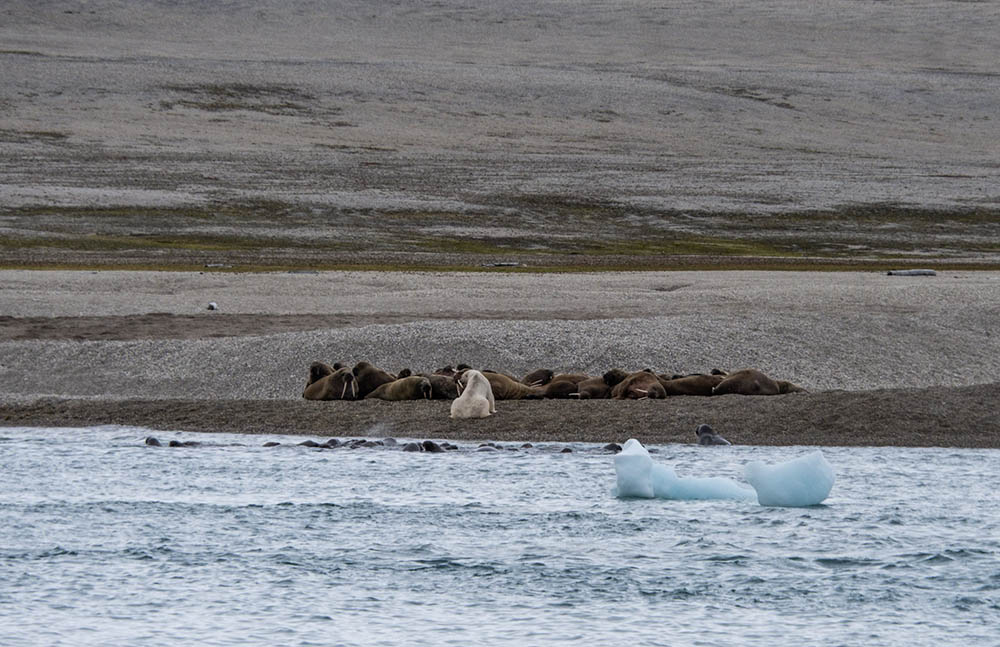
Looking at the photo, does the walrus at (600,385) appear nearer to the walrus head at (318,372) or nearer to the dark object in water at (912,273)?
the walrus head at (318,372)

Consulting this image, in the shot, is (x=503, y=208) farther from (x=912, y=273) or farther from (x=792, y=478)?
(x=792, y=478)

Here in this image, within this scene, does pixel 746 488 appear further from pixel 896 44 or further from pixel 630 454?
pixel 896 44

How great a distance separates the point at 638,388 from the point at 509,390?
6.24 ft

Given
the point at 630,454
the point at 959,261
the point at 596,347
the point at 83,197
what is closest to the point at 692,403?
the point at 596,347

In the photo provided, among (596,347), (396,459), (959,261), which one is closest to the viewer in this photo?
(396,459)

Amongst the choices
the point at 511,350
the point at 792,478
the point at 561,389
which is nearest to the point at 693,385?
the point at 561,389

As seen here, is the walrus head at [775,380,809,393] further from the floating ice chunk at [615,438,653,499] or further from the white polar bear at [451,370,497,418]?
the floating ice chunk at [615,438,653,499]

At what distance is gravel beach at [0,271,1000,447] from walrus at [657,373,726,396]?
60cm

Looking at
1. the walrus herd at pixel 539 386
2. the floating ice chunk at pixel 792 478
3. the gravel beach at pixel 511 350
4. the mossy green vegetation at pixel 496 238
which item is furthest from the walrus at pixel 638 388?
the mossy green vegetation at pixel 496 238

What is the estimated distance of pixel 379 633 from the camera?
11.8m

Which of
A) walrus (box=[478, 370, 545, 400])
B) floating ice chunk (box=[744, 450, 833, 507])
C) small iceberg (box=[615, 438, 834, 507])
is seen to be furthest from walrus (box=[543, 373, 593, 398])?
floating ice chunk (box=[744, 450, 833, 507])

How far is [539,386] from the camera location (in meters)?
22.6

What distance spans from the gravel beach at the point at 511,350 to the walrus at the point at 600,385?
502 millimetres

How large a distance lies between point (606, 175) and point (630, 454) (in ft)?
209
